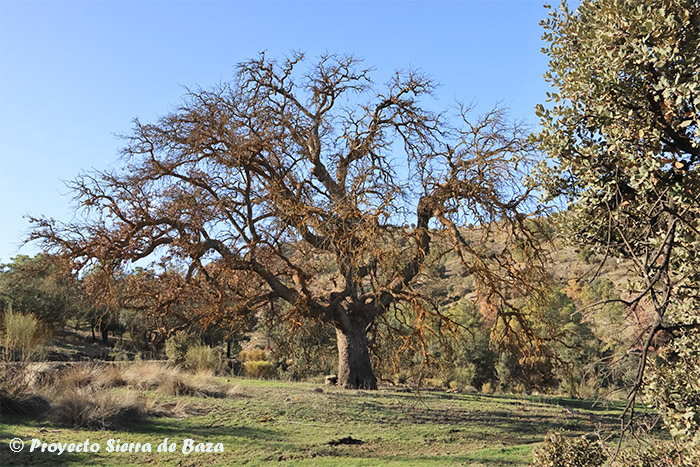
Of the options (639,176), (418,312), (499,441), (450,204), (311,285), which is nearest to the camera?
(639,176)

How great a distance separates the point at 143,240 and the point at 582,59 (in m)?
11.3

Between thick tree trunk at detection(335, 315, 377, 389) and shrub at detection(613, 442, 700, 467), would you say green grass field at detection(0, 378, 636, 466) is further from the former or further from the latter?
shrub at detection(613, 442, 700, 467)

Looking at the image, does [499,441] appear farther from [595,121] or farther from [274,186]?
[274,186]

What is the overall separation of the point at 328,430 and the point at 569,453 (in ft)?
17.6

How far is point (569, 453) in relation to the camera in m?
5.55

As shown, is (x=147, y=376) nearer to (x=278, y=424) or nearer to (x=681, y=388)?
(x=278, y=424)

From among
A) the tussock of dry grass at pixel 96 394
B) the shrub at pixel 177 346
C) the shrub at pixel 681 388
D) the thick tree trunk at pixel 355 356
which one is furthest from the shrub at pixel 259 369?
the shrub at pixel 681 388

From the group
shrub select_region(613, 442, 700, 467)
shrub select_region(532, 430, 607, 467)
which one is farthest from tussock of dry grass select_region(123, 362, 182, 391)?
A: shrub select_region(613, 442, 700, 467)

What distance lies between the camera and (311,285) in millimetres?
17156

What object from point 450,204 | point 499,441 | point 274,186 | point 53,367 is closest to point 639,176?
point 499,441

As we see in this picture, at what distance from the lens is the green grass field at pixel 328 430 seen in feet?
25.9

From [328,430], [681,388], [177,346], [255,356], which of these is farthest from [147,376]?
[255,356]

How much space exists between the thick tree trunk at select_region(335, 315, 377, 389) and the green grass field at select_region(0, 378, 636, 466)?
128cm

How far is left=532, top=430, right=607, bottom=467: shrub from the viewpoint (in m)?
5.50
